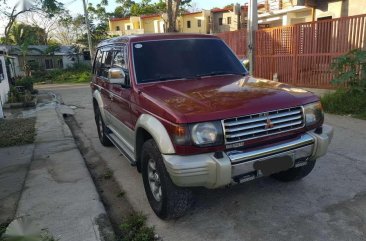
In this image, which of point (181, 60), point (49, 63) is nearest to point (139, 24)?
point (49, 63)

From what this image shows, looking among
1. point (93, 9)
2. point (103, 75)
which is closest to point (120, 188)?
point (103, 75)

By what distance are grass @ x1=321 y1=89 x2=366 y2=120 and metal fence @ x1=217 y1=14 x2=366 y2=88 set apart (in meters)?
2.02

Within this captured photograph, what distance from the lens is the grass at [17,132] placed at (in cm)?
703

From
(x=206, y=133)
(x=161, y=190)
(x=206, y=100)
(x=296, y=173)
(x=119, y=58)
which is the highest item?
(x=119, y=58)

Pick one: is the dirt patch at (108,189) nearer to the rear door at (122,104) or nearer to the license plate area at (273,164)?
the rear door at (122,104)

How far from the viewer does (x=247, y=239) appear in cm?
316

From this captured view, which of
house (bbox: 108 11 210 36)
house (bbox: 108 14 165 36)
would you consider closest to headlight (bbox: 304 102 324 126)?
house (bbox: 108 11 210 36)

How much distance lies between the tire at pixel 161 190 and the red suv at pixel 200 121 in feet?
0.03

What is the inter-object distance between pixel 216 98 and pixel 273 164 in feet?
2.80

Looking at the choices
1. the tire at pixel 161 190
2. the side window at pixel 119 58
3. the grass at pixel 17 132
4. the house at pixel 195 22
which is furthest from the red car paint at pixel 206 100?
the house at pixel 195 22

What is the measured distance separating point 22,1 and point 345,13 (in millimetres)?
14156

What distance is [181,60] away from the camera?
4.38 m

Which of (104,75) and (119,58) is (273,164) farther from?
(104,75)

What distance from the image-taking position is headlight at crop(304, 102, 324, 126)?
345 centimetres
